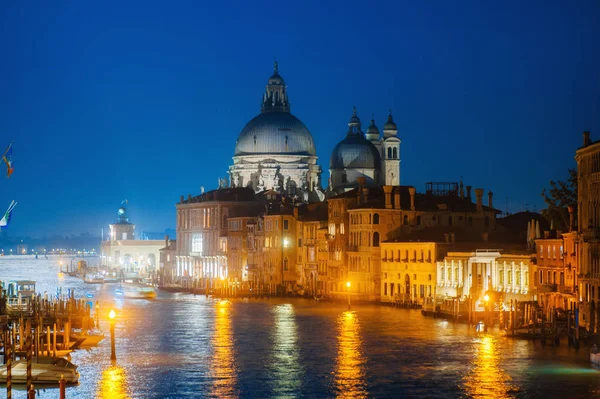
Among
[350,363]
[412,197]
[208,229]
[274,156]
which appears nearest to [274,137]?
[274,156]

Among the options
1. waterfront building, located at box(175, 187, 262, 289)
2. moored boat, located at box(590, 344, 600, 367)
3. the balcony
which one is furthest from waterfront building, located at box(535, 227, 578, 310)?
waterfront building, located at box(175, 187, 262, 289)

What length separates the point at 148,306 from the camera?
3484 inches

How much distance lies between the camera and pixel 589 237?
55656 mm

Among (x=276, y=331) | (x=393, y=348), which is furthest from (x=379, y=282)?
(x=393, y=348)

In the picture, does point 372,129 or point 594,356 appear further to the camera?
point 372,129

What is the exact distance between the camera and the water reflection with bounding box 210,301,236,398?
44.5 metres

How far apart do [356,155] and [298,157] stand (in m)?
8.29

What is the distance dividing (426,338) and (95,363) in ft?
49.2

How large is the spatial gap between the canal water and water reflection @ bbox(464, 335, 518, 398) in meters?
0.03

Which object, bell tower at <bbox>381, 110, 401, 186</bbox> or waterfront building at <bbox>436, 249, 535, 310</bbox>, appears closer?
waterfront building at <bbox>436, 249, 535, 310</bbox>

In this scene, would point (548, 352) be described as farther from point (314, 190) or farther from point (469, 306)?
point (314, 190)

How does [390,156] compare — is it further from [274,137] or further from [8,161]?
[8,161]

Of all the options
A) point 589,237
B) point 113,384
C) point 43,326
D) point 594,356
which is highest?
point 589,237

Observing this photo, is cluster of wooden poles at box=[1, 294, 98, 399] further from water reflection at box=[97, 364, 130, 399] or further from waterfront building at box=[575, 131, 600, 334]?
waterfront building at box=[575, 131, 600, 334]
